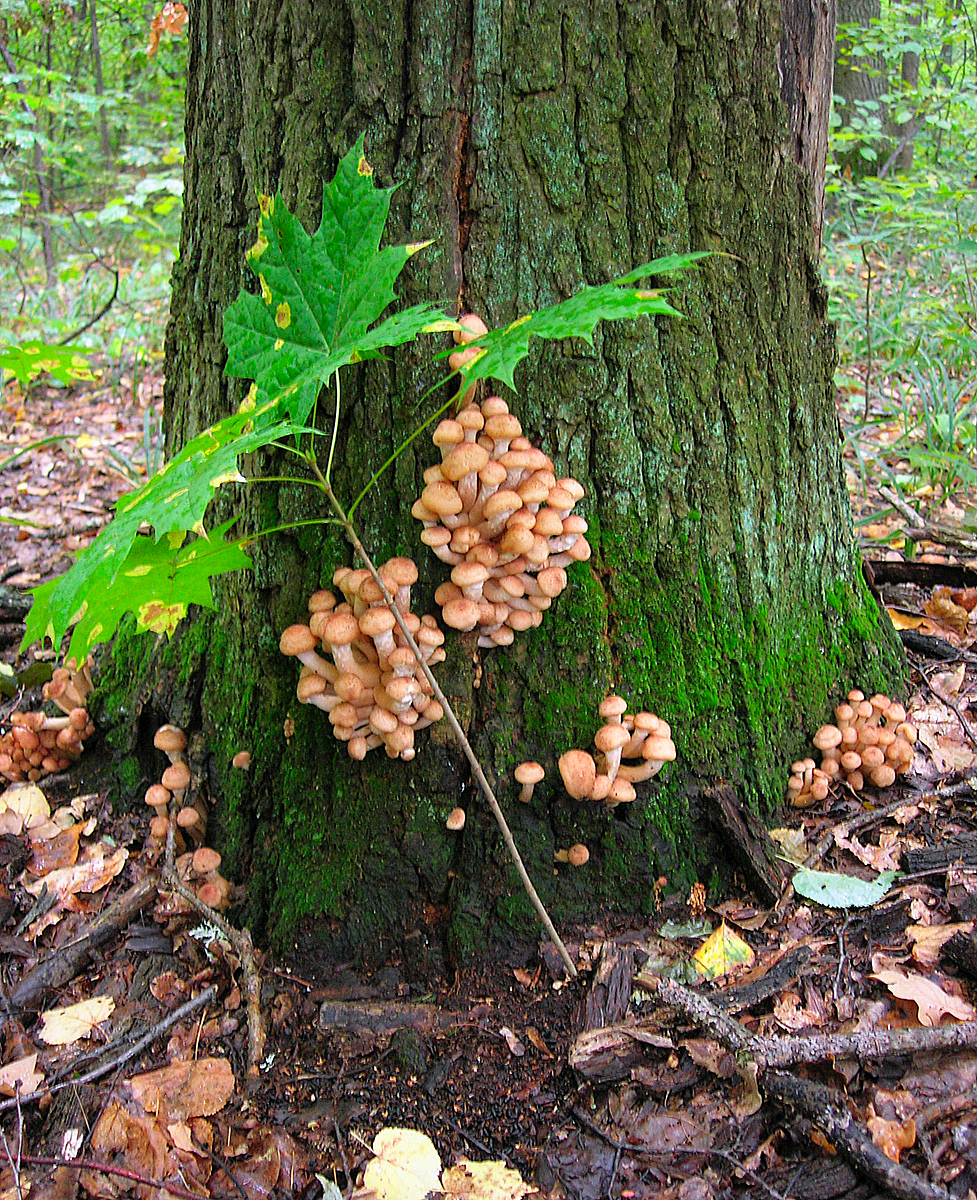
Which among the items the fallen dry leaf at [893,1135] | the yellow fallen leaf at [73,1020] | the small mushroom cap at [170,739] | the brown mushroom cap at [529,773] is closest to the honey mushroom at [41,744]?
the small mushroom cap at [170,739]

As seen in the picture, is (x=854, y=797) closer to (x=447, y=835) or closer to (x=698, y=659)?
(x=698, y=659)

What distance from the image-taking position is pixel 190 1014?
262cm

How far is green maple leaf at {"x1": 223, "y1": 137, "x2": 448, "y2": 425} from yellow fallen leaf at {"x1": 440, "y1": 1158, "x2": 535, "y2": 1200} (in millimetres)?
2040

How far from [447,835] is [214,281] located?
210 cm

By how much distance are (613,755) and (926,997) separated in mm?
1132

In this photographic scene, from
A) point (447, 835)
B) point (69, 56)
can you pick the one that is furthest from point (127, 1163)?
point (69, 56)

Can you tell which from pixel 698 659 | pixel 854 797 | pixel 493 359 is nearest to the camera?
pixel 493 359

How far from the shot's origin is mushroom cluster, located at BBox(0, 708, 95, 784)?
3.39 meters

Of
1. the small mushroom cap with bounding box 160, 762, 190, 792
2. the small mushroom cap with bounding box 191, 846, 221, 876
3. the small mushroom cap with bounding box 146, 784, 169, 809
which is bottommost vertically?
the small mushroom cap with bounding box 191, 846, 221, 876

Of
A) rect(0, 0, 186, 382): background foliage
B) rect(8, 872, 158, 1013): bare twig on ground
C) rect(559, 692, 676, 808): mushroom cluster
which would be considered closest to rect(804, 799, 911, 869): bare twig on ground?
rect(559, 692, 676, 808): mushroom cluster

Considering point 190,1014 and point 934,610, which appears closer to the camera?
point 190,1014

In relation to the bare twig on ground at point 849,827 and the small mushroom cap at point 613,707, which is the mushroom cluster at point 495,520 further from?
the bare twig on ground at point 849,827

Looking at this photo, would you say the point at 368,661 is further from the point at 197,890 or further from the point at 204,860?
the point at 197,890

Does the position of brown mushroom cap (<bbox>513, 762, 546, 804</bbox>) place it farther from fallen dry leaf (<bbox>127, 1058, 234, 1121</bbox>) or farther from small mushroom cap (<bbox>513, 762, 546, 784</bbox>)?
fallen dry leaf (<bbox>127, 1058, 234, 1121</bbox>)
